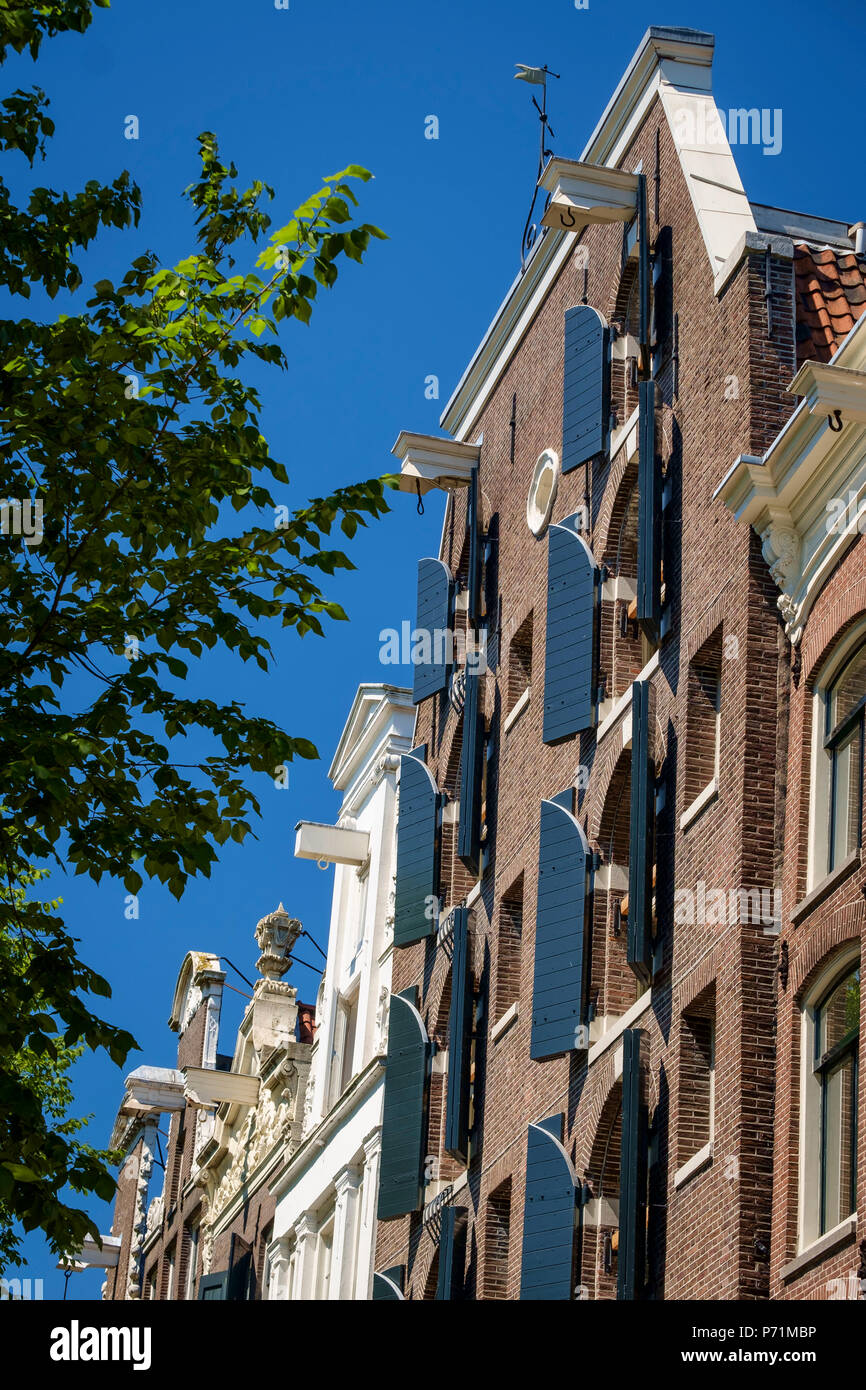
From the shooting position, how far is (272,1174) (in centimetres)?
4072

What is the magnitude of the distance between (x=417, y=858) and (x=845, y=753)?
44.2 feet

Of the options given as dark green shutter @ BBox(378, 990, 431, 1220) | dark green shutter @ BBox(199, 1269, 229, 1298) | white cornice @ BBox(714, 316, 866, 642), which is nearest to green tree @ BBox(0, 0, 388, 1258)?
white cornice @ BBox(714, 316, 866, 642)

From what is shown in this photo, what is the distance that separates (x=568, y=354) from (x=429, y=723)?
312 inches

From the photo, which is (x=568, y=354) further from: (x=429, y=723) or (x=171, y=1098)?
(x=171, y=1098)

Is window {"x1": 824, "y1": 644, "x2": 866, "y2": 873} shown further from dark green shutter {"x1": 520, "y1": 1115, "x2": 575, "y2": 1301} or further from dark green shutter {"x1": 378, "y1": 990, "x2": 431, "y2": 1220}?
dark green shutter {"x1": 378, "y1": 990, "x2": 431, "y2": 1220}

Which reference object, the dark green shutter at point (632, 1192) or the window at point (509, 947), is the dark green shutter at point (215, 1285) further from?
the dark green shutter at point (632, 1192)

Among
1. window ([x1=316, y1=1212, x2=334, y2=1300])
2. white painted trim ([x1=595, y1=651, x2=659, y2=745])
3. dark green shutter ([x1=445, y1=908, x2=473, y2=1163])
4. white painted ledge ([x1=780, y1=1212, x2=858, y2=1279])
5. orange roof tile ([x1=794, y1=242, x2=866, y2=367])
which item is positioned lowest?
white painted ledge ([x1=780, y1=1212, x2=858, y2=1279])

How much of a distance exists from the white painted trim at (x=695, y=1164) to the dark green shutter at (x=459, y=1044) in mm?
7778

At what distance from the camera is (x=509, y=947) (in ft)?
92.7

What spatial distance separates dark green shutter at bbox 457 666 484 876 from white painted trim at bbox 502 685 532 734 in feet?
1.99

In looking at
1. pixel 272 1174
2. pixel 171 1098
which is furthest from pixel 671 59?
pixel 171 1098

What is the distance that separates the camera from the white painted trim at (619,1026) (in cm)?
2200

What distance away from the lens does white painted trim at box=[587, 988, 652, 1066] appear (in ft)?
72.2

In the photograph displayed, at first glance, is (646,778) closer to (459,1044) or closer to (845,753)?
(845,753)
